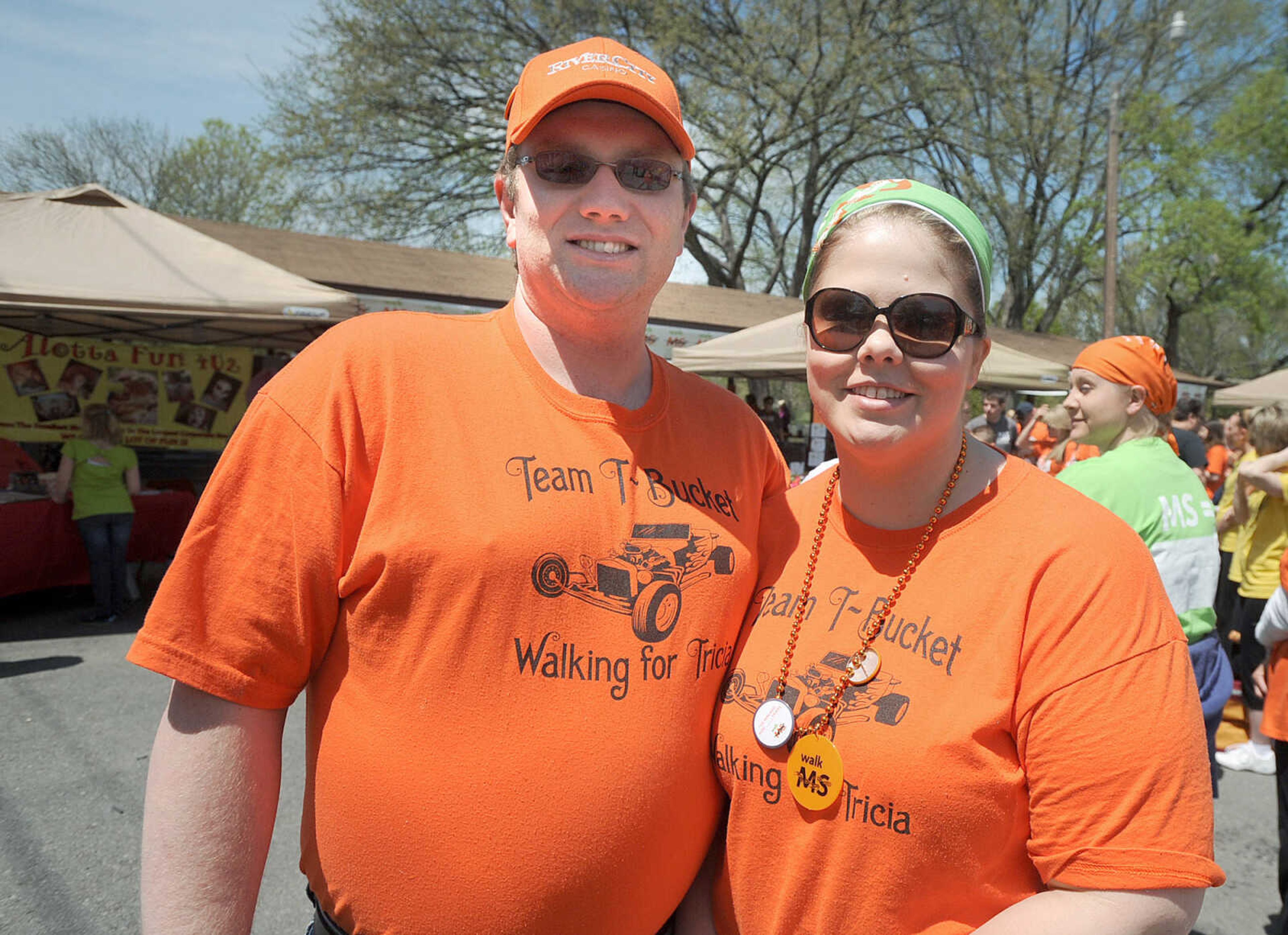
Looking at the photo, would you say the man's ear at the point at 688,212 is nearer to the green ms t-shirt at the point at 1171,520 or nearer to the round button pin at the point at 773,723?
the round button pin at the point at 773,723

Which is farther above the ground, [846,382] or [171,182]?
[171,182]

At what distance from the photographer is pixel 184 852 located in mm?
1241

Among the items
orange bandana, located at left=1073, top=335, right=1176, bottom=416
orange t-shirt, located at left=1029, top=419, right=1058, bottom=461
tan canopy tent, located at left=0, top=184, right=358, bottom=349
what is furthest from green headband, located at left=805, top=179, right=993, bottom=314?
orange t-shirt, located at left=1029, top=419, right=1058, bottom=461

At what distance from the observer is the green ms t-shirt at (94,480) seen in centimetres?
691

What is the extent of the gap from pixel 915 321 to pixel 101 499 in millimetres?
7269

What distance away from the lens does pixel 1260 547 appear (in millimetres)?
5395

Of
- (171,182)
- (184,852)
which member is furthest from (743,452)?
(171,182)

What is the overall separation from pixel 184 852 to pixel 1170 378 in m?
3.36

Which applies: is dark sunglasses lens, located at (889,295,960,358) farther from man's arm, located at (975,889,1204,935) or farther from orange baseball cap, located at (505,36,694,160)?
man's arm, located at (975,889,1204,935)

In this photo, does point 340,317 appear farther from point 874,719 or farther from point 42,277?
point 874,719

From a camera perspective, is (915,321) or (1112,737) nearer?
(1112,737)

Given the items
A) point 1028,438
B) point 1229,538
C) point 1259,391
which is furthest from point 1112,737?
point 1259,391

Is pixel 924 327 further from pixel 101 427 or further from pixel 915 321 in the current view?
pixel 101 427

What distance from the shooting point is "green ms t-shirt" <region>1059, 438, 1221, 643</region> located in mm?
2904
